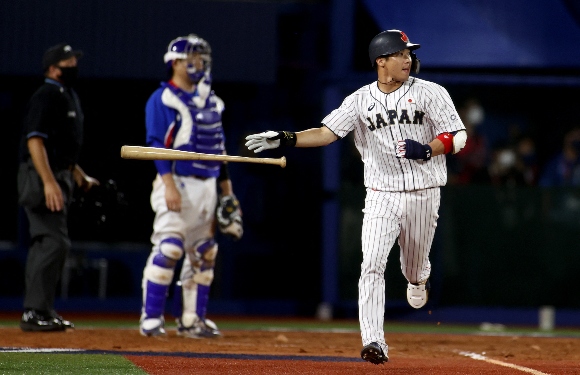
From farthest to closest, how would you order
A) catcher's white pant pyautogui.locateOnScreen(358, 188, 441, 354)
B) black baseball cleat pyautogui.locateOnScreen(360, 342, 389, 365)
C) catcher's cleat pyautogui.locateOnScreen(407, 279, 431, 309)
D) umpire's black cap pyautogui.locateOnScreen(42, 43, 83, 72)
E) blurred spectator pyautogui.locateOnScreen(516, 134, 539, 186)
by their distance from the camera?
blurred spectator pyautogui.locateOnScreen(516, 134, 539, 186) < umpire's black cap pyautogui.locateOnScreen(42, 43, 83, 72) < catcher's cleat pyautogui.locateOnScreen(407, 279, 431, 309) < catcher's white pant pyautogui.locateOnScreen(358, 188, 441, 354) < black baseball cleat pyautogui.locateOnScreen(360, 342, 389, 365)

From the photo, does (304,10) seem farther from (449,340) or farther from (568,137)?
(449,340)

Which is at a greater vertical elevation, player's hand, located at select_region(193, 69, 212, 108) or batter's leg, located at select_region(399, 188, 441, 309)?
player's hand, located at select_region(193, 69, 212, 108)

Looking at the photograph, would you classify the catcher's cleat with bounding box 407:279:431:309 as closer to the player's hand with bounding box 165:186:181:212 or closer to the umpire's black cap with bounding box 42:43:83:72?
the player's hand with bounding box 165:186:181:212

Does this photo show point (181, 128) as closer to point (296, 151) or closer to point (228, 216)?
point (228, 216)

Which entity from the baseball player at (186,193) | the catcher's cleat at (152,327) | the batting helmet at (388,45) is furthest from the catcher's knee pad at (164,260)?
the batting helmet at (388,45)

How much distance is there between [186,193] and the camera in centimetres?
844

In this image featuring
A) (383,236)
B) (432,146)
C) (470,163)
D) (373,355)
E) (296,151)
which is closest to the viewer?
(373,355)

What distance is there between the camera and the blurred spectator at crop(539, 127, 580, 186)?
1292cm

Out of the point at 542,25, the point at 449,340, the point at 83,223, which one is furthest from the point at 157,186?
the point at 542,25

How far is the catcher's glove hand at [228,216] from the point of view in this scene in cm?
861

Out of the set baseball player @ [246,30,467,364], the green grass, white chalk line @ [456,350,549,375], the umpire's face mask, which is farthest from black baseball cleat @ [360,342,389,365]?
the umpire's face mask

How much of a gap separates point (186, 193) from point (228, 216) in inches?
16.1

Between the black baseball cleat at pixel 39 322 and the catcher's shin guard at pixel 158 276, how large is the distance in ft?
2.38

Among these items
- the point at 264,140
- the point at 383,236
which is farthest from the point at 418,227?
the point at 264,140
